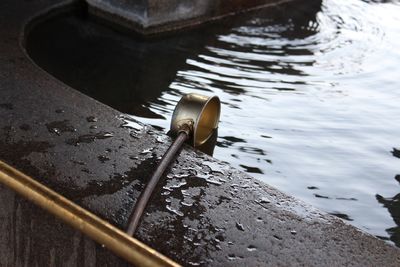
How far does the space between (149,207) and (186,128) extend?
599mm

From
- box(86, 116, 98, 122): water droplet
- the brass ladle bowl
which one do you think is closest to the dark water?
the brass ladle bowl

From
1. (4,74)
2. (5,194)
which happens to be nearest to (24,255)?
(5,194)

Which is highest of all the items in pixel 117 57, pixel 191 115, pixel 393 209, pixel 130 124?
pixel 191 115

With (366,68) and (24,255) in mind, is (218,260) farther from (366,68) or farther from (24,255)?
(366,68)

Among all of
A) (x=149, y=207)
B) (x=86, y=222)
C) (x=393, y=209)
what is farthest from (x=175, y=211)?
(x=393, y=209)

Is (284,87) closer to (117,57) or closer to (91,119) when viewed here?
(117,57)

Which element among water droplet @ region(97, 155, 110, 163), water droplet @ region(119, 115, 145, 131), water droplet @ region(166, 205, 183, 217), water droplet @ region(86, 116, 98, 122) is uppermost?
water droplet @ region(166, 205, 183, 217)

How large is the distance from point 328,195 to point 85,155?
1343mm

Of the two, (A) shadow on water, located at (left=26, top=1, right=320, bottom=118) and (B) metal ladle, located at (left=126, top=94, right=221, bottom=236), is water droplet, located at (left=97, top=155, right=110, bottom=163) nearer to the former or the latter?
(B) metal ladle, located at (left=126, top=94, right=221, bottom=236)

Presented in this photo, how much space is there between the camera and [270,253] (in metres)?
1.95

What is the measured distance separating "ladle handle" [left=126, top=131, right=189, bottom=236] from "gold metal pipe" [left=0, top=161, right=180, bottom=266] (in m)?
0.22

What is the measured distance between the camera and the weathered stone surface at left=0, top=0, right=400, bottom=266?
6.44 feet

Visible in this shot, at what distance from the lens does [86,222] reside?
175 centimetres

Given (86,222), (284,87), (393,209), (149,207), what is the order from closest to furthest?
(86,222), (149,207), (393,209), (284,87)
